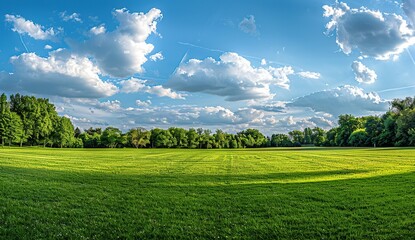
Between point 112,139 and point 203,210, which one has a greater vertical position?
point 112,139

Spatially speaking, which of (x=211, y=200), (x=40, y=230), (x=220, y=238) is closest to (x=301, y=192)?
(x=211, y=200)

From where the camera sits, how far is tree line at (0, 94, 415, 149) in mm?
101506

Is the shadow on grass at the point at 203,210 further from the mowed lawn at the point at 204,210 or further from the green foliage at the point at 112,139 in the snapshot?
the green foliage at the point at 112,139

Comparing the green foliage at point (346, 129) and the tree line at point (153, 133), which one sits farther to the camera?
the green foliage at point (346, 129)

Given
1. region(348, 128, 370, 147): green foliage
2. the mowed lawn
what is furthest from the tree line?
the mowed lawn

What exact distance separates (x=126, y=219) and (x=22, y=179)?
1165cm

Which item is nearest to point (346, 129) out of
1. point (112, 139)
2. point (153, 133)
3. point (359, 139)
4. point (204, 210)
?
point (359, 139)

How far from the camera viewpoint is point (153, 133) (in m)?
157

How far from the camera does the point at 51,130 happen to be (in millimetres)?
111000

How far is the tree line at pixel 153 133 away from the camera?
101506 millimetres

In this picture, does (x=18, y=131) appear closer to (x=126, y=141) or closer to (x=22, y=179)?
(x=126, y=141)

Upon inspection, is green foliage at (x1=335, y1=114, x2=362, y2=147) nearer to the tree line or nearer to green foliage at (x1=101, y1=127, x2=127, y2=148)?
the tree line

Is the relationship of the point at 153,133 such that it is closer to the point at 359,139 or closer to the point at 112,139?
the point at 112,139

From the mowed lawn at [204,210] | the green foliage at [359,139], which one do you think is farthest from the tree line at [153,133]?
the mowed lawn at [204,210]
